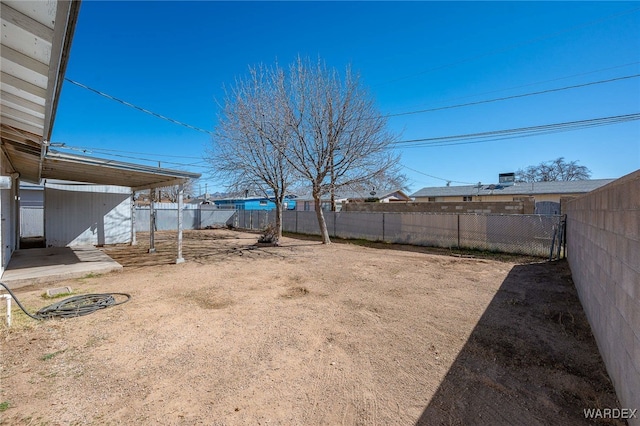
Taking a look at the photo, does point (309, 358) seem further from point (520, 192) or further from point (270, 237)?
point (520, 192)

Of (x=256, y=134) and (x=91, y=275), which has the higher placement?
(x=256, y=134)

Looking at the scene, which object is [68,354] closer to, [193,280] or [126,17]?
[193,280]

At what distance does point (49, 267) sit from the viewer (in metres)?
6.52

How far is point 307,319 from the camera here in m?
3.78

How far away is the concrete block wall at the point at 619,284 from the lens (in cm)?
180

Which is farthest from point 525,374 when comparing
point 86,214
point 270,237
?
point 86,214

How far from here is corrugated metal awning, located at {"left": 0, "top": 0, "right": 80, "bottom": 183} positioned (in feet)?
6.50

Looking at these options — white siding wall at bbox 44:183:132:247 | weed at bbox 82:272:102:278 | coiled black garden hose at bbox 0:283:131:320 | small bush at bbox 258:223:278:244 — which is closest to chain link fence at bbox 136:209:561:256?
small bush at bbox 258:223:278:244

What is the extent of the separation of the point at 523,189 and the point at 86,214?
29400 millimetres

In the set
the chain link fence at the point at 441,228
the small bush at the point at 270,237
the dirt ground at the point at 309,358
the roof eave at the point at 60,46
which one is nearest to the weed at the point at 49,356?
the dirt ground at the point at 309,358

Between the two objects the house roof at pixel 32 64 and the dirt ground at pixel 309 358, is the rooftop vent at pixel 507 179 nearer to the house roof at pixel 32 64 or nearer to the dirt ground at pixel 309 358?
the dirt ground at pixel 309 358

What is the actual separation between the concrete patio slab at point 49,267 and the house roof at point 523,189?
27063mm

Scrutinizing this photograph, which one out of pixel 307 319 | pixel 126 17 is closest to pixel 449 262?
pixel 307 319

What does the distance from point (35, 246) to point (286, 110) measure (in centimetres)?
1061
